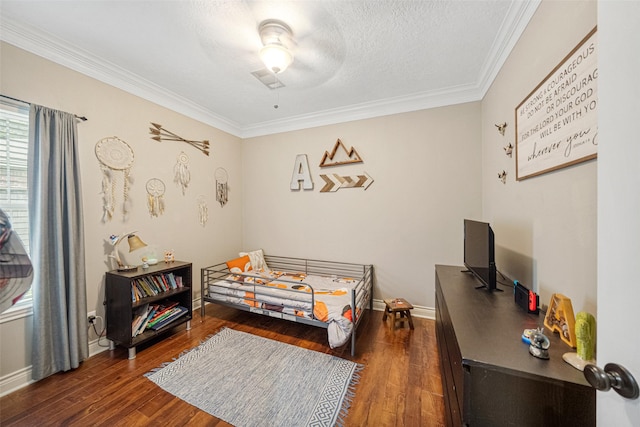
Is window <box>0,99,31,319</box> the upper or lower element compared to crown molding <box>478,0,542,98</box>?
lower

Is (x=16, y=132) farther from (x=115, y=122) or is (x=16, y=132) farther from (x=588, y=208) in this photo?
(x=588, y=208)

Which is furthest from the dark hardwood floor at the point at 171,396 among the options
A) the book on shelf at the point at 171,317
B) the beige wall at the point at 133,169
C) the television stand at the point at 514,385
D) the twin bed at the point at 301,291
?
→ the television stand at the point at 514,385

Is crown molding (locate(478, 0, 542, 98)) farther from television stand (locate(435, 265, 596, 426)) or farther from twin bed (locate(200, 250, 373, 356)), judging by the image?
twin bed (locate(200, 250, 373, 356))

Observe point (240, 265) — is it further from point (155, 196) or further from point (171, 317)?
point (155, 196)

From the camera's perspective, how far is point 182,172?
3.01 m

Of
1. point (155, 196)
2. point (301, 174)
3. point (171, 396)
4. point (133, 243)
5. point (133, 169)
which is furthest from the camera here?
point (301, 174)

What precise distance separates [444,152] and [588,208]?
189 centimetres

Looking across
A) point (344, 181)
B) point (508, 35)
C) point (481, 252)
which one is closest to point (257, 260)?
point (344, 181)

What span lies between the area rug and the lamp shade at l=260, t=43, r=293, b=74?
2494 millimetres

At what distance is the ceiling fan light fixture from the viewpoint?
5.59ft

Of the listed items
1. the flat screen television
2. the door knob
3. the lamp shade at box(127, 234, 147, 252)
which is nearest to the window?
the lamp shade at box(127, 234, 147, 252)

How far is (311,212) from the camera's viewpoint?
3504mm

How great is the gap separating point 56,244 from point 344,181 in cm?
290

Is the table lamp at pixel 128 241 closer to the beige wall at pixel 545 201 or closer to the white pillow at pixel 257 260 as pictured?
the white pillow at pixel 257 260
